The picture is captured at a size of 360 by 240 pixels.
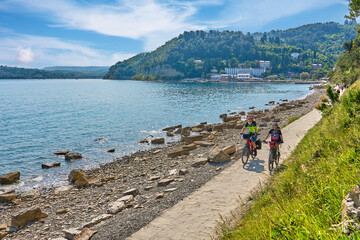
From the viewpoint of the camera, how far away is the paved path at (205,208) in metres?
7.18

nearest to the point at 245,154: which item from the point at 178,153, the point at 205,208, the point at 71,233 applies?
the point at 205,208

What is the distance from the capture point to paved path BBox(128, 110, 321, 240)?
7.18 meters

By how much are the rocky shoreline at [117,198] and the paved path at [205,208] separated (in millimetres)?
741

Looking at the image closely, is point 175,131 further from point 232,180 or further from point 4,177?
point 232,180

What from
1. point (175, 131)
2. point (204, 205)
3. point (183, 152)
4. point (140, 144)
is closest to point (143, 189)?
point (204, 205)

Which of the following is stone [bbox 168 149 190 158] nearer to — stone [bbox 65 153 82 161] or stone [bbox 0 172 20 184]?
stone [bbox 65 153 82 161]

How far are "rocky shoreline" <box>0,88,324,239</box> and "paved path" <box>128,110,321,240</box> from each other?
29.2 inches

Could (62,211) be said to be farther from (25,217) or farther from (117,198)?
(117,198)

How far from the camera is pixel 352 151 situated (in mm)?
5723

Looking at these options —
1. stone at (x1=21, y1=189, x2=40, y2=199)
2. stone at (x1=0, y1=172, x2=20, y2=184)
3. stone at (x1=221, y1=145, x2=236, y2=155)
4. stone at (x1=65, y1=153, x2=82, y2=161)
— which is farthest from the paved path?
stone at (x1=65, y1=153, x2=82, y2=161)

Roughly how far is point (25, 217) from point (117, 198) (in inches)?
152

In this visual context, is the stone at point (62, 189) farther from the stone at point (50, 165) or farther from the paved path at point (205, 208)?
the paved path at point (205, 208)

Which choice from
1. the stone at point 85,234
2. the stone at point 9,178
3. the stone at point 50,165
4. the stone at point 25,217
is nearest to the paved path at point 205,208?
the stone at point 85,234

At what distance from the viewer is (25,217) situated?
1042 cm
